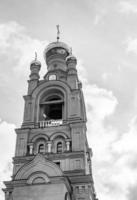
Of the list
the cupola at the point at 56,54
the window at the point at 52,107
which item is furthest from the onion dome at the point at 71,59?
the window at the point at 52,107

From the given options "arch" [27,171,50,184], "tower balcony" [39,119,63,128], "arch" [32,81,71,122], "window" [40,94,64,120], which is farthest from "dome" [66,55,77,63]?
"arch" [27,171,50,184]

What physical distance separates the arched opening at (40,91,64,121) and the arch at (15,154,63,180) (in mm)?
6600

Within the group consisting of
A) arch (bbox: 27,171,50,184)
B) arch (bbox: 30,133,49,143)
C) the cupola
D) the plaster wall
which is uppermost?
the cupola

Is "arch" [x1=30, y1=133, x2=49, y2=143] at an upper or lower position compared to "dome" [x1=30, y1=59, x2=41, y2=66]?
lower

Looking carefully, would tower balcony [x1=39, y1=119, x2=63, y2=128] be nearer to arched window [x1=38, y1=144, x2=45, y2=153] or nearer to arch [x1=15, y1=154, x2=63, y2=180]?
arched window [x1=38, y1=144, x2=45, y2=153]

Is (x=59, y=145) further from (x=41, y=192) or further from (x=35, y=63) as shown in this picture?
(x=35, y=63)

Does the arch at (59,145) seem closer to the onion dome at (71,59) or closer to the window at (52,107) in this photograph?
the window at (52,107)

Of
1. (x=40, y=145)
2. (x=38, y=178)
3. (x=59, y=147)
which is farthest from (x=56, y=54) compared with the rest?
(x=38, y=178)

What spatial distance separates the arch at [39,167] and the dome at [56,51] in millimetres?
13223

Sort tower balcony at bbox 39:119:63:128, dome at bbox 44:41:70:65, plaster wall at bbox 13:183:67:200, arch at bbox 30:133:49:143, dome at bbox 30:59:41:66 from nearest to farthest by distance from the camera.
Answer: plaster wall at bbox 13:183:67:200
arch at bbox 30:133:49:143
tower balcony at bbox 39:119:63:128
dome at bbox 30:59:41:66
dome at bbox 44:41:70:65

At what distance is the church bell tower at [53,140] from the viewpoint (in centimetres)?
1953

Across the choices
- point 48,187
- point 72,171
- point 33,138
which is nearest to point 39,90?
point 33,138

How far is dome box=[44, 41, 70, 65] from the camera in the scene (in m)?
31.7

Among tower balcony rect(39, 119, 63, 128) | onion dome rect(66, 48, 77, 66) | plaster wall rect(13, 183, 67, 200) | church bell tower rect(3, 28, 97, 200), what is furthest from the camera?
onion dome rect(66, 48, 77, 66)
